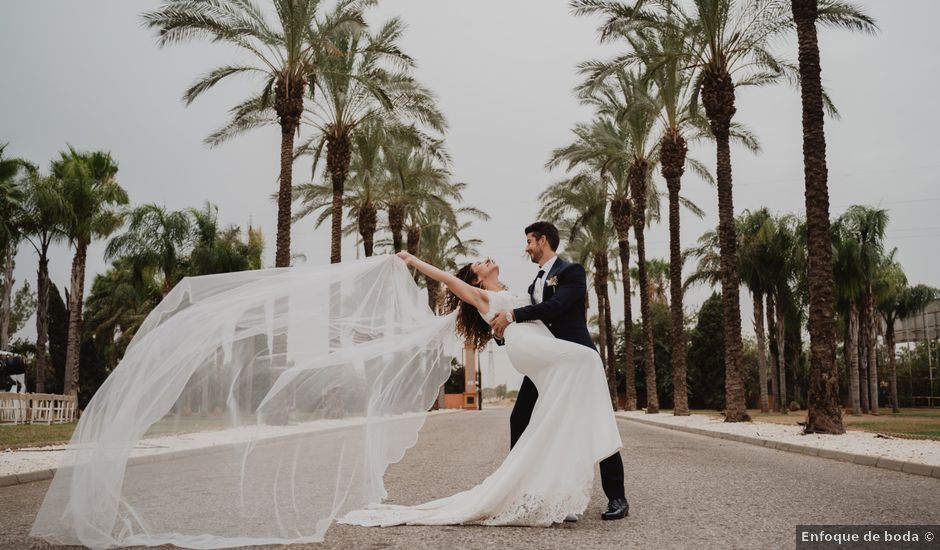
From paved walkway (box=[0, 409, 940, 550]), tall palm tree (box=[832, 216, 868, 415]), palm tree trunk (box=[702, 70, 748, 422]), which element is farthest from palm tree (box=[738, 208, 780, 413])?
paved walkway (box=[0, 409, 940, 550])

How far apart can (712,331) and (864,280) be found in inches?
642

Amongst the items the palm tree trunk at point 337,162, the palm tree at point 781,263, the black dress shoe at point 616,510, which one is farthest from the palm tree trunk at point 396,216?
the black dress shoe at point 616,510

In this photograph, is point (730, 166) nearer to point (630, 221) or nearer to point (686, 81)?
point (686, 81)

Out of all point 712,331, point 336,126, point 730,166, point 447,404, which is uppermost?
point 336,126

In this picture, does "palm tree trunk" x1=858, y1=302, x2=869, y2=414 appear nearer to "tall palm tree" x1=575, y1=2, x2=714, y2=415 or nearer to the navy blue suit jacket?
"tall palm tree" x1=575, y1=2, x2=714, y2=415

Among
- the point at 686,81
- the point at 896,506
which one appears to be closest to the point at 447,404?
the point at 686,81

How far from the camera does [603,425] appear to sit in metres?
5.63

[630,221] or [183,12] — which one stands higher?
[183,12]

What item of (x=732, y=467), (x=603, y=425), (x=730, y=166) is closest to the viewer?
(x=603, y=425)

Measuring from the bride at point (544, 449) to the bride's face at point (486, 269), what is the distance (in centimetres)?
38

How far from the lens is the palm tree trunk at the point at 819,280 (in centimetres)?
1647

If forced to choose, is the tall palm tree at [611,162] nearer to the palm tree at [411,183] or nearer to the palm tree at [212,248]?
the palm tree at [411,183]

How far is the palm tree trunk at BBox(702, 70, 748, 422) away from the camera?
23.3 metres

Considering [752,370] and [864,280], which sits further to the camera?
[752,370]
